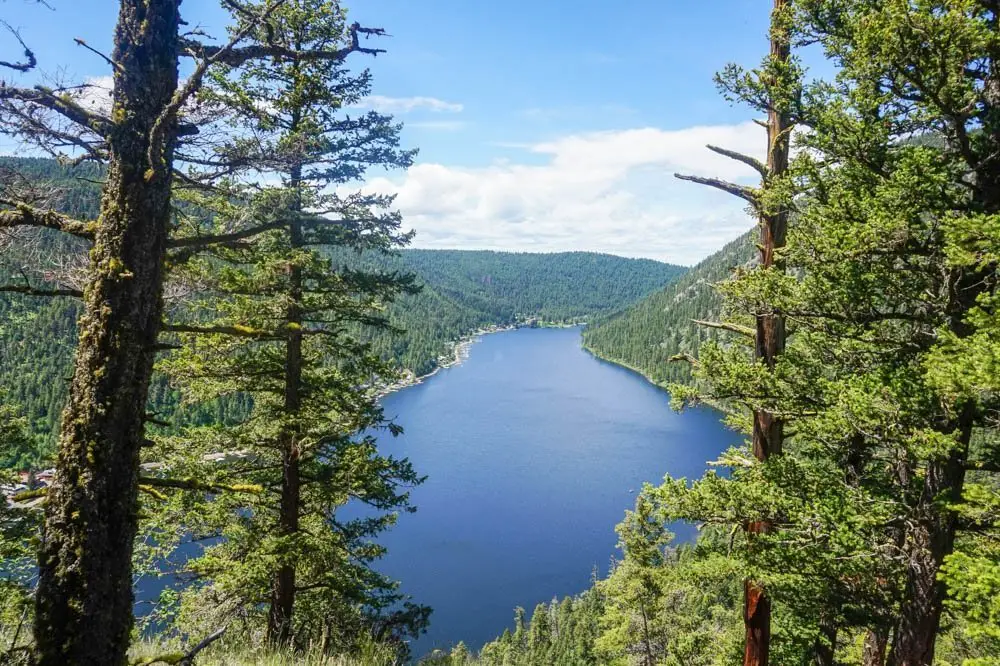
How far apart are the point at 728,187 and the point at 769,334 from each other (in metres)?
2.01

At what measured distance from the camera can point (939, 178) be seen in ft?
16.1

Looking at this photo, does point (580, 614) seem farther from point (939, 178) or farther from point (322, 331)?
point (939, 178)

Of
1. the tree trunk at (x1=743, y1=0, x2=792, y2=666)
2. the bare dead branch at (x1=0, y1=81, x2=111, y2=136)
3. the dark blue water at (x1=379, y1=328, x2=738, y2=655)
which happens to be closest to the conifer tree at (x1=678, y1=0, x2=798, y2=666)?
the tree trunk at (x1=743, y1=0, x2=792, y2=666)

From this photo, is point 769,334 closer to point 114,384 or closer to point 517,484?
point 114,384

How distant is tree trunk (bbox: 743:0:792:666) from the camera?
7.17 metres

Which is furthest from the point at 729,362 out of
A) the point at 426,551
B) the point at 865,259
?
the point at 426,551

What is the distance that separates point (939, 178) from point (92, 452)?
6977 millimetres

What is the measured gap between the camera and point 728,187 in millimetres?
7289

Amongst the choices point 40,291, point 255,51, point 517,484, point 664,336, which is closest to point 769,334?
point 255,51

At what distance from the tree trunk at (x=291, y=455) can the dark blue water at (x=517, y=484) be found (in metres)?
37.4

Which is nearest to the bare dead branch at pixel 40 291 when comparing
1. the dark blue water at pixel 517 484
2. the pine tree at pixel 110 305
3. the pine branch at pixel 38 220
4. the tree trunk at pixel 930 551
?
the pine tree at pixel 110 305

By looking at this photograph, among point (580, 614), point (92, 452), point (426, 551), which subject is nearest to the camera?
point (92, 452)

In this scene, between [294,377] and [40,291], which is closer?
[40,291]

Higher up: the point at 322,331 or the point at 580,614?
the point at 322,331
